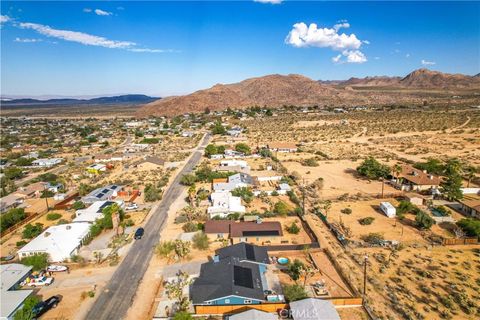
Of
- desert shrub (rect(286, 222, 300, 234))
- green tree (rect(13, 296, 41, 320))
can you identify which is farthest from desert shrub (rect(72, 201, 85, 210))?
desert shrub (rect(286, 222, 300, 234))

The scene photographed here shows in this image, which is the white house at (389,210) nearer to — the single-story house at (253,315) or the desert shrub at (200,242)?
the desert shrub at (200,242)

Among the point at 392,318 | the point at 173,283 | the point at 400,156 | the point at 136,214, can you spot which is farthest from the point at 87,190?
the point at 400,156

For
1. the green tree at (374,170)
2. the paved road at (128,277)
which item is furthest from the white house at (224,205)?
the green tree at (374,170)

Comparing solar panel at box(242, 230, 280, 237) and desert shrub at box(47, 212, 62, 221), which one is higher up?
solar panel at box(242, 230, 280, 237)

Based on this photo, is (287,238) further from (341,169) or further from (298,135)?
(298,135)

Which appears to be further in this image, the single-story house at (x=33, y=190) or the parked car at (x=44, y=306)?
the single-story house at (x=33, y=190)

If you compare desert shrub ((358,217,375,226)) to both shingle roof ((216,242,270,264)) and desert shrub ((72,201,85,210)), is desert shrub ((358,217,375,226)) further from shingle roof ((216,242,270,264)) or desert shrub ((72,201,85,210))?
desert shrub ((72,201,85,210))

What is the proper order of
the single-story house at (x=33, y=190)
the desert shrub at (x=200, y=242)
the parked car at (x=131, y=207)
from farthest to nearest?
the single-story house at (x=33, y=190) → the parked car at (x=131, y=207) → the desert shrub at (x=200, y=242)
